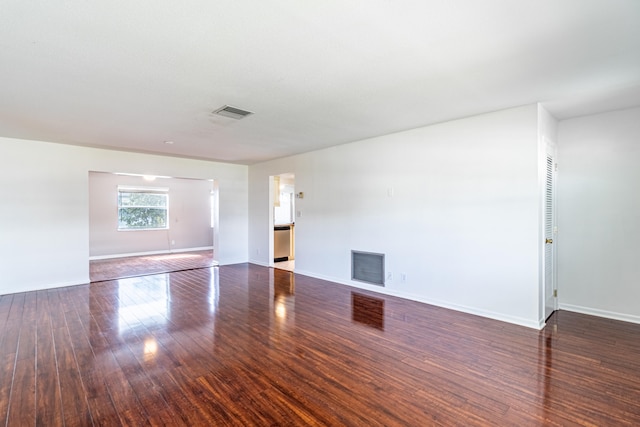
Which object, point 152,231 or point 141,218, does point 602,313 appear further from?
point 141,218

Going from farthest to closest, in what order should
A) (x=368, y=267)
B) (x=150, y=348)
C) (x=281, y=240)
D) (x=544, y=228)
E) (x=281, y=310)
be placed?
1. (x=281, y=240)
2. (x=368, y=267)
3. (x=281, y=310)
4. (x=544, y=228)
5. (x=150, y=348)

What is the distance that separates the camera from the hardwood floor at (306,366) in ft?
6.54

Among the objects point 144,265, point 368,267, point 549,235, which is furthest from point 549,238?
point 144,265

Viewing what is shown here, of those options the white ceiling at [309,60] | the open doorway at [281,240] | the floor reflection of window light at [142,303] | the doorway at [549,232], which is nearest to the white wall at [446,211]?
the doorway at [549,232]

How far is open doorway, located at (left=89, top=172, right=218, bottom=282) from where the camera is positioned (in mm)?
8125

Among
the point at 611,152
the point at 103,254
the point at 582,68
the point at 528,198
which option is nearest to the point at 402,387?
the point at 528,198

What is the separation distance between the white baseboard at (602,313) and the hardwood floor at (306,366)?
0.20 metres

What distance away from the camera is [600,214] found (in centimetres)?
376

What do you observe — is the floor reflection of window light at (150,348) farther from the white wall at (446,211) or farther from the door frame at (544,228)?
the door frame at (544,228)

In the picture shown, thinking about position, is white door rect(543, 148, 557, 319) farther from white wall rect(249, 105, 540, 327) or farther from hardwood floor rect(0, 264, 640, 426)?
white wall rect(249, 105, 540, 327)

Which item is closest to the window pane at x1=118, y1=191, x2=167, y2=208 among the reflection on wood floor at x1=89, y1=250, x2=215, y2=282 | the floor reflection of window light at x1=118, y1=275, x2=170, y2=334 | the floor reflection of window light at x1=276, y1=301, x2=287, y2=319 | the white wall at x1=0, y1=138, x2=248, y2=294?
the reflection on wood floor at x1=89, y1=250, x2=215, y2=282

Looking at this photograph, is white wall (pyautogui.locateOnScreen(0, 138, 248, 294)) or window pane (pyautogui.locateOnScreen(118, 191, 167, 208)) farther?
window pane (pyautogui.locateOnScreen(118, 191, 167, 208))

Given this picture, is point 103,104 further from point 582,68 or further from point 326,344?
point 582,68

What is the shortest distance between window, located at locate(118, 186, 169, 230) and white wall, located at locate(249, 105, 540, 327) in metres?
6.00
